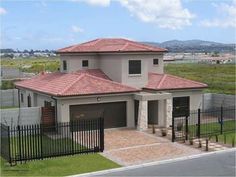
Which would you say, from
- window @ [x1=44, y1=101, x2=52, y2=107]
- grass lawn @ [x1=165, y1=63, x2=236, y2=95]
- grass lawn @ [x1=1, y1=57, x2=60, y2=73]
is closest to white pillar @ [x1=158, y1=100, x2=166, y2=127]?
window @ [x1=44, y1=101, x2=52, y2=107]

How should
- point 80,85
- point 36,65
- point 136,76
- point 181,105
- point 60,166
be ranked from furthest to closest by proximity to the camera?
point 36,65 → point 181,105 → point 136,76 → point 80,85 → point 60,166

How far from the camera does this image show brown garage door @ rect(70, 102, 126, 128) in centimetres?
2384

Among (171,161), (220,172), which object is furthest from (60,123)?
(220,172)

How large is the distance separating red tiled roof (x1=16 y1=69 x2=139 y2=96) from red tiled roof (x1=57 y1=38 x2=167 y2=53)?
1.78m

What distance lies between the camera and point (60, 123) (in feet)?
73.7

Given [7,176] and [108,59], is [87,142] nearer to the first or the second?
[7,176]

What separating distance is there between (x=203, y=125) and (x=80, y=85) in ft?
27.9

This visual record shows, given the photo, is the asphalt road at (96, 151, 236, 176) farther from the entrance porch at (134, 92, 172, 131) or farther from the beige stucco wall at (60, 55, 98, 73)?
the beige stucco wall at (60, 55, 98, 73)

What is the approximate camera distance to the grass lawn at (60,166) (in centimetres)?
1539

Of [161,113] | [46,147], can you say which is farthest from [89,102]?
[46,147]

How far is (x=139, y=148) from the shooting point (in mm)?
19609

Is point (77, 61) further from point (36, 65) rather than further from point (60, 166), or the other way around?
point (36, 65)

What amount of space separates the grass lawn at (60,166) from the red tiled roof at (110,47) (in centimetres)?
1078

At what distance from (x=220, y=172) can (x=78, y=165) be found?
5742mm
